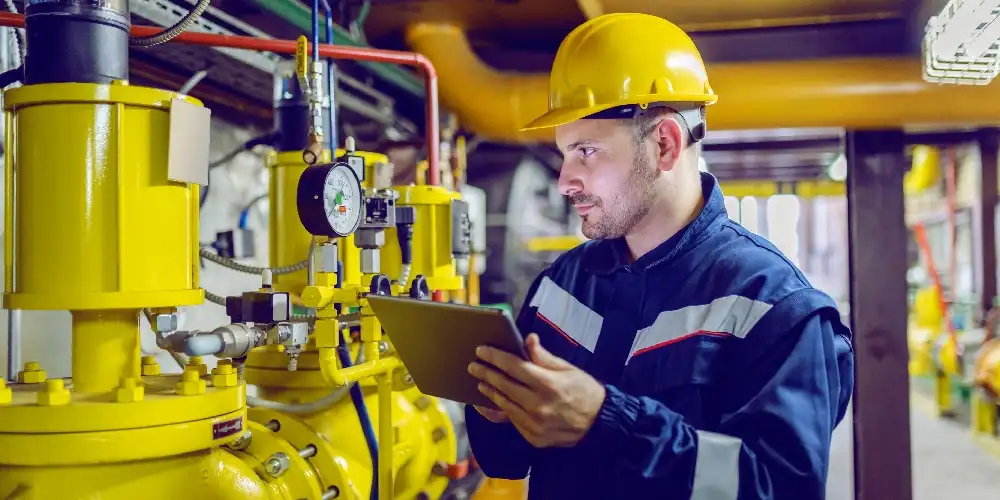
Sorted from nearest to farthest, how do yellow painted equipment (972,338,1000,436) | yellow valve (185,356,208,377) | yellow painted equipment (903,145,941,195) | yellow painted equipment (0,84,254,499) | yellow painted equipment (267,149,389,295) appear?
yellow painted equipment (0,84,254,499) → yellow valve (185,356,208,377) → yellow painted equipment (267,149,389,295) → yellow painted equipment (972,338,1000,436) → yellow painted equipment (903,145,941,195)

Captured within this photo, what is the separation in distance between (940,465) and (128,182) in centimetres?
452

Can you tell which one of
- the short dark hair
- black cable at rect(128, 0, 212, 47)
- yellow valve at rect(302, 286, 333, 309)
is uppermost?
black cable at rect(128, 0, 212, 47)

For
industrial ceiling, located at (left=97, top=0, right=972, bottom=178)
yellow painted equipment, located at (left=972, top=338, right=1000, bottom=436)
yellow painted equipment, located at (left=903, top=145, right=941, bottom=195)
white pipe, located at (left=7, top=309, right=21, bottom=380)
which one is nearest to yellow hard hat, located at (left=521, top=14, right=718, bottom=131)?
industrial ceiling, located at (left=97, top=0, right=972, bottom=178)

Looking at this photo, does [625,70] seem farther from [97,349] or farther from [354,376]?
[97,349]

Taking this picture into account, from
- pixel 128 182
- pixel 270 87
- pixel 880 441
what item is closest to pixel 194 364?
pixel 128 182

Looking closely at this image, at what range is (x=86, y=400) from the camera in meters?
1.12

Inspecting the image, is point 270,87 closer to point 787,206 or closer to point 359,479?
point 359,479

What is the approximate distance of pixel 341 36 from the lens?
7.84ft

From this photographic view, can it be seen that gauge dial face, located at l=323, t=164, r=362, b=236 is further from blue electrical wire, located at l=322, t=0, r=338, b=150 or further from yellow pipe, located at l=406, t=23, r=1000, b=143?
yellow pipe, located at l=406, t=23, r=1000, b=143

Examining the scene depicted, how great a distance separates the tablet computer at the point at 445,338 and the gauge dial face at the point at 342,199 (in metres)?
0.40

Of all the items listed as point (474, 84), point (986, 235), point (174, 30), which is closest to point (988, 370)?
point (986, 235)

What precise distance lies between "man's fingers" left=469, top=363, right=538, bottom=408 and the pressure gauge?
1.98 ft

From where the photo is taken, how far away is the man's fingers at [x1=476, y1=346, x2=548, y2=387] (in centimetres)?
92

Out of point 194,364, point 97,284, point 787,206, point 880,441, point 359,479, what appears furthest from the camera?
point 787,206
